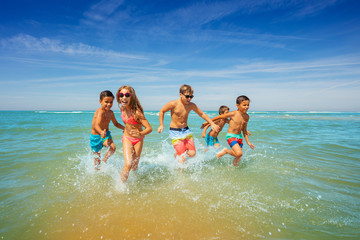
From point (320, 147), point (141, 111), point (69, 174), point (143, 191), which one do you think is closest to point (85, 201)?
point (143, 191)

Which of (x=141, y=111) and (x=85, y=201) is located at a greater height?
(x=141, y=111)

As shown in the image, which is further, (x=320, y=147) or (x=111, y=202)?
(x=320, y=147)

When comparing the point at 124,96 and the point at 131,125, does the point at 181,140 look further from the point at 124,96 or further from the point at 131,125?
the point at 124,96

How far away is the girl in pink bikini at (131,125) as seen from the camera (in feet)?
12.1

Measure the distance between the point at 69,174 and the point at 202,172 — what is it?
122 inches

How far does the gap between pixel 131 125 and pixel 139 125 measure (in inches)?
6.3

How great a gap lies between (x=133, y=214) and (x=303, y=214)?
2506mm

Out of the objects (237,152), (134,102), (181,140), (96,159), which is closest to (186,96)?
(181,140)

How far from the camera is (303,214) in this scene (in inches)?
109

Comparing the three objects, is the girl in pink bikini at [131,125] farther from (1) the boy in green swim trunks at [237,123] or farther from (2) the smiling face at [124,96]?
(1) the boy in green swim trunks at [237,123]

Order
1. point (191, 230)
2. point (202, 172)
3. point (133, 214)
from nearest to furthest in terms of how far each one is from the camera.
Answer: point (191, 230), point (133, 214), point (202, 172)

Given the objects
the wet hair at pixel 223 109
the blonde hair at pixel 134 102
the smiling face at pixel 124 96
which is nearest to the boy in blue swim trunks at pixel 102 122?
the blonde hair at pixel 134 102

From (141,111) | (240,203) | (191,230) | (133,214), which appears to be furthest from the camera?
(141,111)

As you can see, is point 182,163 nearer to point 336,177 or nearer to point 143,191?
point 143,191
